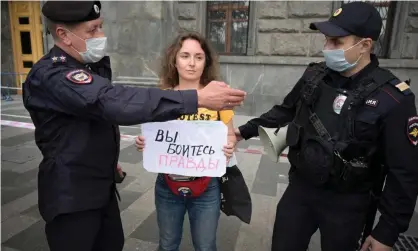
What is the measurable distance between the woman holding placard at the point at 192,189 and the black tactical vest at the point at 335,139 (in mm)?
482

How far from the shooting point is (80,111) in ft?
4.71

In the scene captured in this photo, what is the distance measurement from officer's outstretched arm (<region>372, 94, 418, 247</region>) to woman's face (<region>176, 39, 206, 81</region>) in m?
1.17

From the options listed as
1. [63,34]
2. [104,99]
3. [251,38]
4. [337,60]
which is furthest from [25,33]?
[337,60]

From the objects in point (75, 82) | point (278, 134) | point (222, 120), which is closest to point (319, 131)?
point (278, 134)

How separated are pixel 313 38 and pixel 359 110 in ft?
20.5

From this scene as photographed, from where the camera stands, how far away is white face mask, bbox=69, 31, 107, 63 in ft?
5.53

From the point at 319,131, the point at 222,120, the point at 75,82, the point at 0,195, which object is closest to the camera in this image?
the point at 75,82

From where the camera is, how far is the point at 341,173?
1729 millimetres

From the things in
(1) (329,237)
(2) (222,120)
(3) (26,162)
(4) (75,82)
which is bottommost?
(3) (26,162)

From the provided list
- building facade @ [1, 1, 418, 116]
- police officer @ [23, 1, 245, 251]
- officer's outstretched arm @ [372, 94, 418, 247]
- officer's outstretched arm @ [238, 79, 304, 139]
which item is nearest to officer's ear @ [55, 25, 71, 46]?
police officer @ [23, 1, 245, 251]

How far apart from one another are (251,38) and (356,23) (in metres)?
6.46

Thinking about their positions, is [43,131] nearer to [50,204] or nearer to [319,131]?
[50,204]

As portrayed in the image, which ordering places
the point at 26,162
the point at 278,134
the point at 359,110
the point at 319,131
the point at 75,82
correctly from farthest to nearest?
1. the point at 26,162
2. the point at 278,134
3. the point at 319,131
4. the point at 359,110
5. the point at 75,82

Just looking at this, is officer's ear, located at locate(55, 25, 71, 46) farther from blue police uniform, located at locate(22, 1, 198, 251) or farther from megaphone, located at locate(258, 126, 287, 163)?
megaphone, located at locate(258, 126, 287, 163)
